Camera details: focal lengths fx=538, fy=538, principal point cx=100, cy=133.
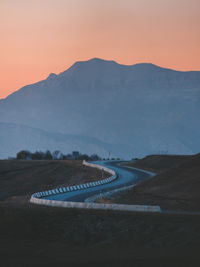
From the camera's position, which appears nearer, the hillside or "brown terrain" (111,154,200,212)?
"brown terrain" (111,154,200,212)

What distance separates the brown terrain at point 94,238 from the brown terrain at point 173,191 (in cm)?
1156

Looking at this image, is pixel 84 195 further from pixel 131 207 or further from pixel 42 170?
pixel 42 170

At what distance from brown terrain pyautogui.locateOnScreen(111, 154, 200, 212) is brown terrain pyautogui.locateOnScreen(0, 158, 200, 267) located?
37.9 feet

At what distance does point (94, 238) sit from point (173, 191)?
91.0ft

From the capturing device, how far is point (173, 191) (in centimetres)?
7156

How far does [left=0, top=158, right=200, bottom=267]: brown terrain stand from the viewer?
3709 cm

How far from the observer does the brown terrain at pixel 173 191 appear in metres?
62.7

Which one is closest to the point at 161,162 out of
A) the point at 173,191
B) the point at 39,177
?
the point at 39,177

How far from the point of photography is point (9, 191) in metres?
132

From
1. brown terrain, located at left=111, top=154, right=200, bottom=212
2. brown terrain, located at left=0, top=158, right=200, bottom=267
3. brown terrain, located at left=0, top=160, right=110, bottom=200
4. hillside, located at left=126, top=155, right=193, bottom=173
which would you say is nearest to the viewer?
brown terrain, located at left=0, top=158, right=200, bottom=267

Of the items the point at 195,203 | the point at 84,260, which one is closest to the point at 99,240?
the point at 84,260

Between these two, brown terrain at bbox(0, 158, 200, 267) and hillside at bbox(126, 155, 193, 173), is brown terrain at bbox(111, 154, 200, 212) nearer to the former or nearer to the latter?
brown terrain at bbox(0, 158, 200, 267)

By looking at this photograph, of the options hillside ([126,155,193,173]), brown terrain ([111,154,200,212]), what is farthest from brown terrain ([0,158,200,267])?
hillside ([126,155,193,173])

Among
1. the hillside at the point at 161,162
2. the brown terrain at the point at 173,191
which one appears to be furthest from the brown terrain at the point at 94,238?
the hillside at the point at 161,162
